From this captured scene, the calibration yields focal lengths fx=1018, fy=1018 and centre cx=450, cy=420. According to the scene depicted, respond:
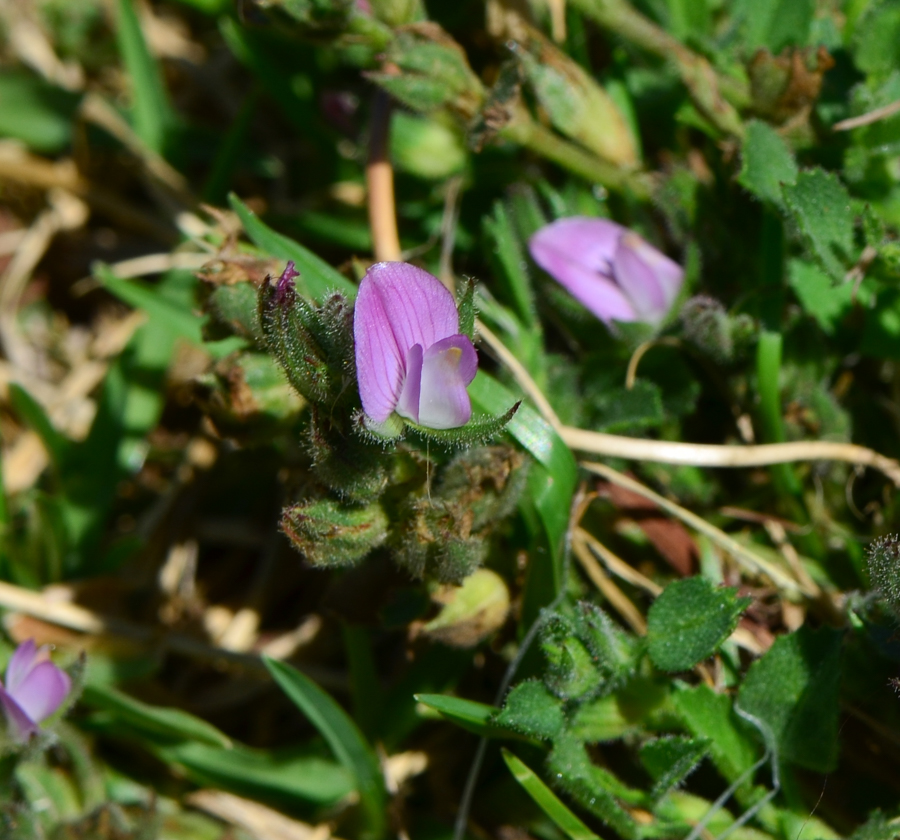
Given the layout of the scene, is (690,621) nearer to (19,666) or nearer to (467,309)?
(467,309)

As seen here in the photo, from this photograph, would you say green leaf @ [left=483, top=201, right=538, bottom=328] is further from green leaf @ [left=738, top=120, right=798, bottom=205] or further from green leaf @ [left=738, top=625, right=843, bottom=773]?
green leaf @ [left=738, top=625, right=843, bottom=773]

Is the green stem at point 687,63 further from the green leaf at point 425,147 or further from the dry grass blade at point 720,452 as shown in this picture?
the dry grass blade at point 720,452

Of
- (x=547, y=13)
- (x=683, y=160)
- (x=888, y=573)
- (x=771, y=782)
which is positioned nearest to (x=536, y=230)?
(x=683, y=160)

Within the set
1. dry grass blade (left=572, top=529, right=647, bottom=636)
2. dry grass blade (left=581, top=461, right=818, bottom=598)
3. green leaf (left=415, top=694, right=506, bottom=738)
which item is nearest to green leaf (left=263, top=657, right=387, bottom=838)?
green leaf (left=415, top=694, right=506, bottom=738)

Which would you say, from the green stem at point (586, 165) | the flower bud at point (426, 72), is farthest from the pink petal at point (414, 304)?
the green stem at point (586, 165)

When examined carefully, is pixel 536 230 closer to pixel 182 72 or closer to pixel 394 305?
pixel 394 305

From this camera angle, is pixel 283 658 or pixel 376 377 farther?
pixel 283 658
